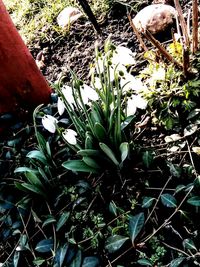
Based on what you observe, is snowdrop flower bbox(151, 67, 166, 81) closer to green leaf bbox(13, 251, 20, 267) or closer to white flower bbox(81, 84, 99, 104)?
white flower bbox(81, 84, 99, 104)

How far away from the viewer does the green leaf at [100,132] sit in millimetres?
1523

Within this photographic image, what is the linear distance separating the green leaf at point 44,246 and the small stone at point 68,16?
5.44ft

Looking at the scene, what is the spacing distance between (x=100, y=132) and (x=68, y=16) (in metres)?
1.44

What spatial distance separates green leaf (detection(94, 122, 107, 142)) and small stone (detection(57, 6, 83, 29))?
4.39 ft

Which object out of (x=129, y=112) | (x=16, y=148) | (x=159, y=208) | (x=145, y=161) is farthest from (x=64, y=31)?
(x=159, y=208)

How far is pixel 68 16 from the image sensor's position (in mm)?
2652

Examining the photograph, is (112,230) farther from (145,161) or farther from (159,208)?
(145,161)

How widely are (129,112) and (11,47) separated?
0.78 meters

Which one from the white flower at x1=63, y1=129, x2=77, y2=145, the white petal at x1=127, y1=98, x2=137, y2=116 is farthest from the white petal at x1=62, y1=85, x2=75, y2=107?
the white petal at x1=127, y1=98, x2=137, y2=116

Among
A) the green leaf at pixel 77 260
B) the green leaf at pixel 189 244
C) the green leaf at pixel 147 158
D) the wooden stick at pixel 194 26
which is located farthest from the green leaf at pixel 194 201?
the wooden stick at pixel 194 26

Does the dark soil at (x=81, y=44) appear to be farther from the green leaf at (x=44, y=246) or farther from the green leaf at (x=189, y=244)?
the green leaf at (x=189, y=244)

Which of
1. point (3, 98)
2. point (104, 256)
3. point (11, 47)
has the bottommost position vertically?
point (104, 256)

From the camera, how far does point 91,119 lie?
64.9 inches

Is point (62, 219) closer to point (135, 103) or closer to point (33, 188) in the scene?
point (33, 188)
